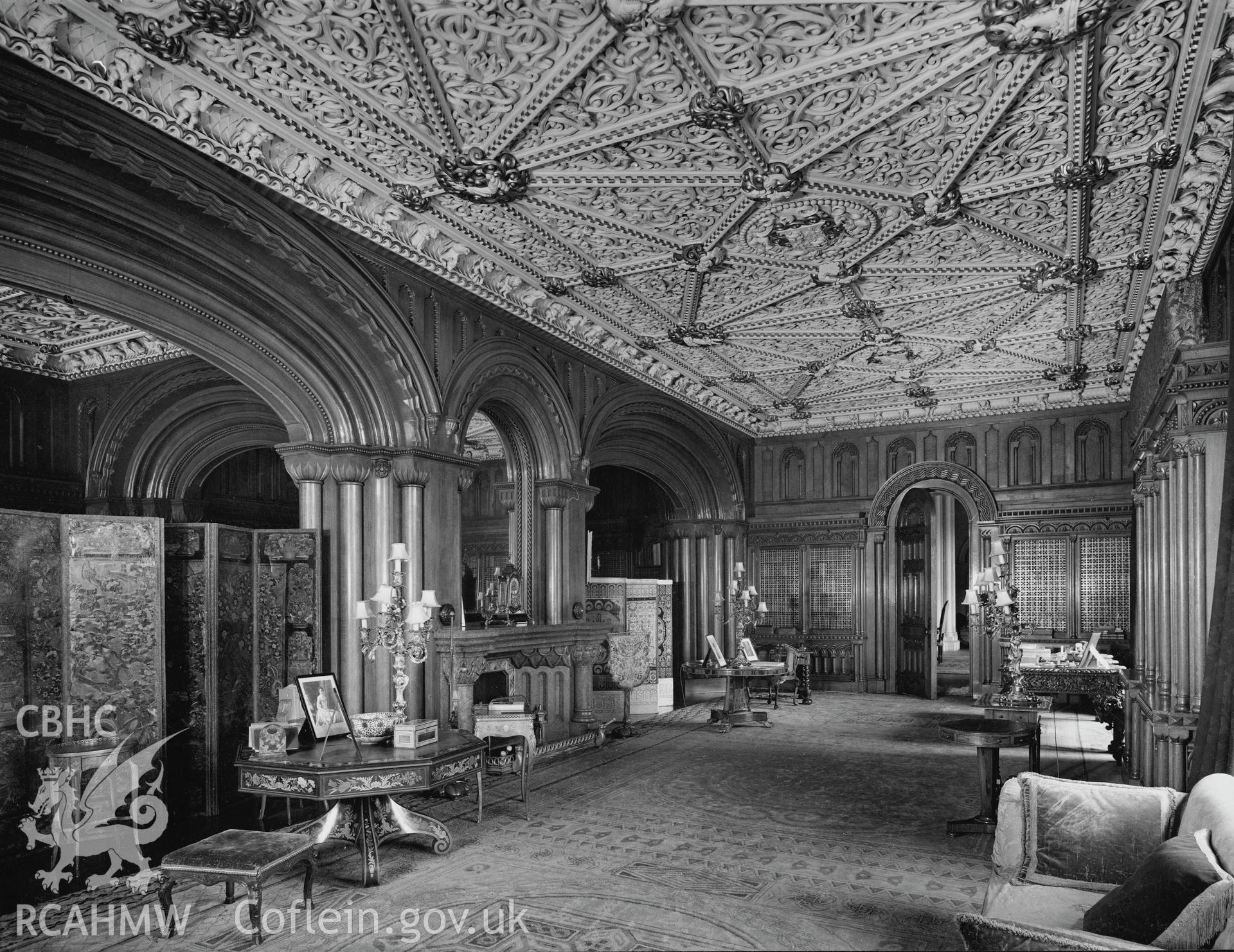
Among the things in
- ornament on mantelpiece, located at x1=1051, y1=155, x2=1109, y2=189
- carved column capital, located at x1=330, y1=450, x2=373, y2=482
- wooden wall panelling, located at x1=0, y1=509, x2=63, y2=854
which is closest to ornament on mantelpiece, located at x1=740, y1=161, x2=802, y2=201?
ornament on mantelpiece, located at x1=1051, y1=155, x2=1109, y2=189

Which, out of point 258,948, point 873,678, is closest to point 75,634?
point 258,948

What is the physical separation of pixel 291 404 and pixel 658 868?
4.54 meters

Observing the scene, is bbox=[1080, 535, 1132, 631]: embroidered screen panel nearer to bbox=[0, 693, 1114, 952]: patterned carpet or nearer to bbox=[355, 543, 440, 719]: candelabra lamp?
bbox=[0, 693, 1114, 952]: patterned carpet

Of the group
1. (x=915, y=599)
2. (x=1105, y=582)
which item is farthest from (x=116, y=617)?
(x=1105, y=582)

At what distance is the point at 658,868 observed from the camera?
206 inches

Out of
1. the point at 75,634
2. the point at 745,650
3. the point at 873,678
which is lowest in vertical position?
the point at 873,678

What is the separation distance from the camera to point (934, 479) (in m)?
14.0

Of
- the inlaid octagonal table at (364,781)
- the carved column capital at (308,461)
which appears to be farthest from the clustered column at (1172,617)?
the carved column capital at (308,461)

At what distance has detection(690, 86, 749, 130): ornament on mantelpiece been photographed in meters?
4.80

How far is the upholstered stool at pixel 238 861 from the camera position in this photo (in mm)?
3982

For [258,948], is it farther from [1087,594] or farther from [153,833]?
[1087,594]

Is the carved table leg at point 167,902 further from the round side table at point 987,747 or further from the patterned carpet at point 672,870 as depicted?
the round side table at point 987,747

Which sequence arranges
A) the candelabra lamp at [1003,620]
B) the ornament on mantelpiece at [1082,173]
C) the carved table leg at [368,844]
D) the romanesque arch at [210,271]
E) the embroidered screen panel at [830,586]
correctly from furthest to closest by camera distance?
the embroidered screen panel at [830,586] → the candelabra lamp at [1003,620] → the ornament on mantelpiece at [1082,173] → the romanesque arch at [210,271] → the carved table leg at [368,844]

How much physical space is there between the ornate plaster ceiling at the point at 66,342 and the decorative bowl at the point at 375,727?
527 cm
